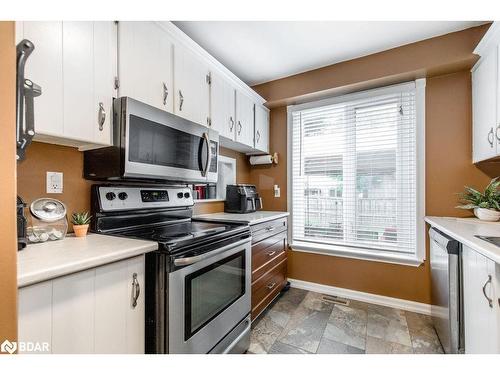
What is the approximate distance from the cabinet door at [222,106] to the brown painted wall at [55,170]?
3.45 feet

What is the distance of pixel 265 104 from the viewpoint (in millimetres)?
2873

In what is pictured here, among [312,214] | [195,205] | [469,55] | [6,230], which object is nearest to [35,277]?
[6,230]

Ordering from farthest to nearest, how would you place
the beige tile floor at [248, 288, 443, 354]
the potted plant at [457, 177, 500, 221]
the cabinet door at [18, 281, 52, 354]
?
the potted plant at [457, 177, 500, 221]
the beige tile floor at [248, 288, 443, 354]
the cabinet door at [18, 281, 52, 354]

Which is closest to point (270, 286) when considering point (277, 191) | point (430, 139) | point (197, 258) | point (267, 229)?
point (267, 229)

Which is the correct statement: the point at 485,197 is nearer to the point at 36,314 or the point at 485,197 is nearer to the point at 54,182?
the point at 36,314

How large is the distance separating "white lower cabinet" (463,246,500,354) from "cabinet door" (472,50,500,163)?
931 millimetres

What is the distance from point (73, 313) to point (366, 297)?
99.5 inches

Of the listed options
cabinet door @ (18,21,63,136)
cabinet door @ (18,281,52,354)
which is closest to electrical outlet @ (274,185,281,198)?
cabinet door @ (18,21,63,136)

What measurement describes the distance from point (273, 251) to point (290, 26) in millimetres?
1969

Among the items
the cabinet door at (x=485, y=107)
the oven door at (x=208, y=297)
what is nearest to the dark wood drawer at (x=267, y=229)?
the oven door at (x=208, y=297)

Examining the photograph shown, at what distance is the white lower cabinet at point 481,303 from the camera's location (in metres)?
0.99

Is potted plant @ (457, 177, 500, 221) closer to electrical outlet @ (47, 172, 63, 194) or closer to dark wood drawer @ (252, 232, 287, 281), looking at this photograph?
dark wood drawer @ (252, 232, 287, 281)

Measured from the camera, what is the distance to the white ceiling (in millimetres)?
1846

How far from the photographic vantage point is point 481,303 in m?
1.13
